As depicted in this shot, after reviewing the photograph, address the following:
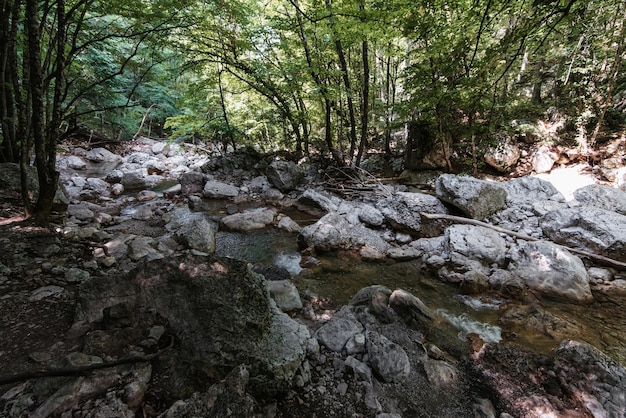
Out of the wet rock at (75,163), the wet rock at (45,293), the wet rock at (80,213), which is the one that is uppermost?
the wet rock at (75,163)

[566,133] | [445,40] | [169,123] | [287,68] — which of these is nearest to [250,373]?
[445,40]

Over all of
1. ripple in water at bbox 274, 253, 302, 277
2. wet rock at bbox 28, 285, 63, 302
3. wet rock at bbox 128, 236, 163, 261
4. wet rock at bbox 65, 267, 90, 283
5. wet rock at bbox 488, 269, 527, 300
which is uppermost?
wet rock at bbox 28, 285, 63, 302

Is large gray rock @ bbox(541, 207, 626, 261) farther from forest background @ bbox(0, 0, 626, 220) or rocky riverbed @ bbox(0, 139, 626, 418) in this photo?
forest background @ bbox(0, 0, 626, 220)

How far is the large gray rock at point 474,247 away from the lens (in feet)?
16.6

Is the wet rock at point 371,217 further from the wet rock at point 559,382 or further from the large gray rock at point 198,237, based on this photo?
the wet rock at point 559,382

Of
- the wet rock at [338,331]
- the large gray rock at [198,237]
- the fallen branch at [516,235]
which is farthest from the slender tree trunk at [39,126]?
the fallen branch at [516,235]

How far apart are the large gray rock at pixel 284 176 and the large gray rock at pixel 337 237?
13.4 feet

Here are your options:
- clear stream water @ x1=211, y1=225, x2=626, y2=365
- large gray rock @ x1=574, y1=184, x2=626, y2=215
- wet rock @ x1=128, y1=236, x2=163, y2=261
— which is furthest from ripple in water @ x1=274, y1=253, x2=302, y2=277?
large gray rock @ x1=574, y1=184, x2=626, y2=215

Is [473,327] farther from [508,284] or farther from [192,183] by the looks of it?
[192,183]

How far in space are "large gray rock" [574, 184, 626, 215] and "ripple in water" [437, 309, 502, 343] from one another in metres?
5.16

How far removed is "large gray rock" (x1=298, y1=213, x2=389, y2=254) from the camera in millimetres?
5801

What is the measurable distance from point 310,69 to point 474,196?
612 cm

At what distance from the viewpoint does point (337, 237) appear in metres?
5.91

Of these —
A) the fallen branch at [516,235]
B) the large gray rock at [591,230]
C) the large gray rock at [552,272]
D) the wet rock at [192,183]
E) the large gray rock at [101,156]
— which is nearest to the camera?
the large gray rock at [552,272]
